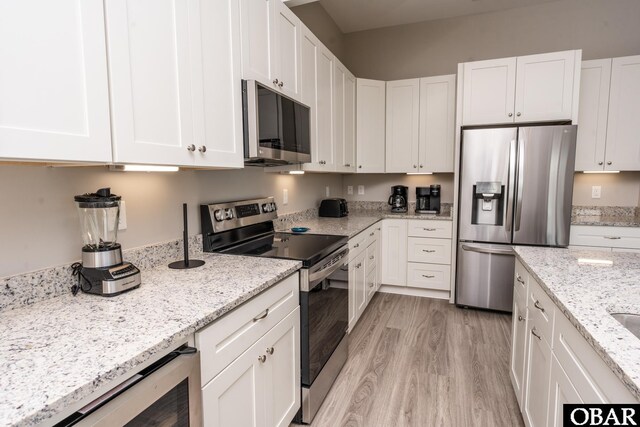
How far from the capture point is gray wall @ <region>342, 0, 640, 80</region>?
3.28 meters

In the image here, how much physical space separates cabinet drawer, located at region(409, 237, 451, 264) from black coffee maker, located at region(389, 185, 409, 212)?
0.47m

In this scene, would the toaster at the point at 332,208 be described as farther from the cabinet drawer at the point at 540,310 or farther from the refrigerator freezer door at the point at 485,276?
the cabinet drawer at the point at 540,310

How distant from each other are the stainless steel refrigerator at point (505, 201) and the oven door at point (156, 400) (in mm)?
2807

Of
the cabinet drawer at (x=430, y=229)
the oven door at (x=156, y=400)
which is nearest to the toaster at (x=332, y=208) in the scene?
the cabinet drawer at (x=430, y=229)

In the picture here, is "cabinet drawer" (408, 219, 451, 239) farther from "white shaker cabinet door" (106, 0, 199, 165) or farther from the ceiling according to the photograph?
"white shaker cabinet door" (106, 0, 199, 165)

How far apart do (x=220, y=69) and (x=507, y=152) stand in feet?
8.30

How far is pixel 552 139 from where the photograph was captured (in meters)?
2.81

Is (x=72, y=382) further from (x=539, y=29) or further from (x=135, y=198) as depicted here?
(x=539, y=29)

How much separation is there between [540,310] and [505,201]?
5.93 ft

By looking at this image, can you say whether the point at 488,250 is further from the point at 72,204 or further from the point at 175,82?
the point at 72,204

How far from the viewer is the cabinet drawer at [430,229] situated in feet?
11.1

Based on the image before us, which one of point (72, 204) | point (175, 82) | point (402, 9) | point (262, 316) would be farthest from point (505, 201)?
point (72, 204)

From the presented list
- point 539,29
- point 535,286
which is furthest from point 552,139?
point 535,286

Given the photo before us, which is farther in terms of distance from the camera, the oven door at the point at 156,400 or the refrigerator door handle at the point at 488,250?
the refrigerator door handle at the point at 488,250
